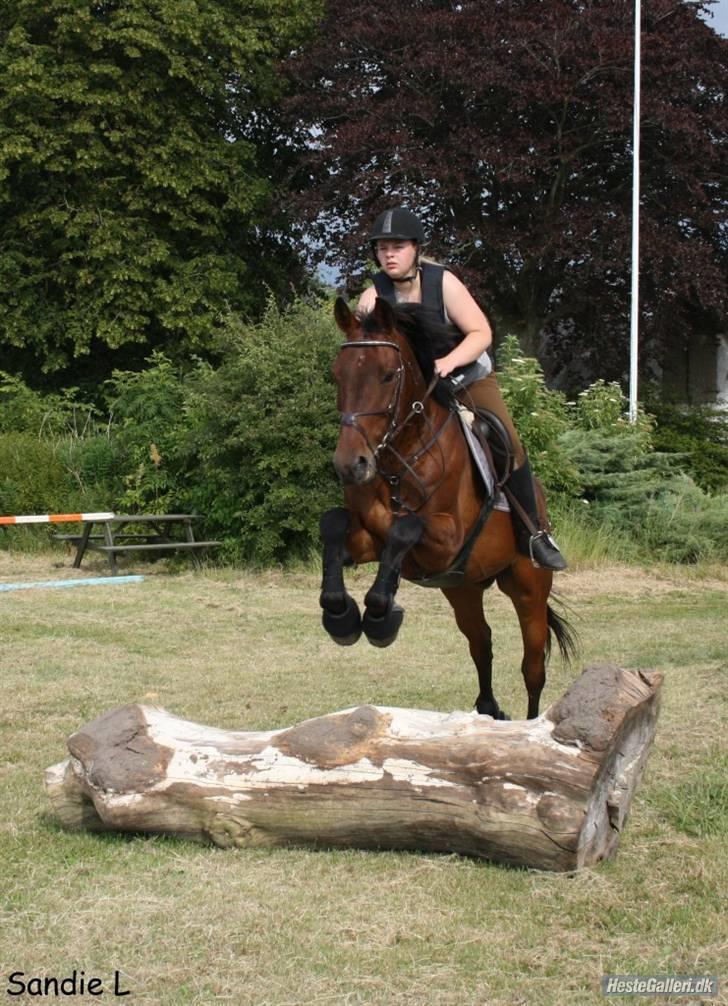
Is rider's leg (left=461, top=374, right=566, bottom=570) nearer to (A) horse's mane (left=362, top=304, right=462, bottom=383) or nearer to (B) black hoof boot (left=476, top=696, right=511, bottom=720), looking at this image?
(A) horse's mane (left=362, top=304, right=462, bottom=383)

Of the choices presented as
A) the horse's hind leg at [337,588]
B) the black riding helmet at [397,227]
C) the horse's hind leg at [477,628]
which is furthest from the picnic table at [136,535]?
the black riding helmet at [397,227]

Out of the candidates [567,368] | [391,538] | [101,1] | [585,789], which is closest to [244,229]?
[101,1]

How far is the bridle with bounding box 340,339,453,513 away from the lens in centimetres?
505

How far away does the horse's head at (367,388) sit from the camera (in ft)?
16.2

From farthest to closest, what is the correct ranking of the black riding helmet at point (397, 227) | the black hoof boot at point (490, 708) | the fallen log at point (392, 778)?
the black hoof boot at point (490, 708) → the black riding helmet at point (397, 227) → the fallen log at point (392, 778)

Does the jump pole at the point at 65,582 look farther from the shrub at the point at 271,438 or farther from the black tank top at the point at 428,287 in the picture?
the black tank top at the point at 428,287

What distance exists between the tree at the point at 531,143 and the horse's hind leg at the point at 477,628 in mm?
Answer: 14644

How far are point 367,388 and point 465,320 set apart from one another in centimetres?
85

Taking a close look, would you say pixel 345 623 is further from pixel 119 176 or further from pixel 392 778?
pixel 119 176

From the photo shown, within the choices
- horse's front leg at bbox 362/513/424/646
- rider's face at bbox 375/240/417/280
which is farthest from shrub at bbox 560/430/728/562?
horse's front leg at bbox 362/513/424/646

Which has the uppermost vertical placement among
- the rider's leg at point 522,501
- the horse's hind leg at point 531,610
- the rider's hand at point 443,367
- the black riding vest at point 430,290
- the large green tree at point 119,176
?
the large green tree at point 119,176

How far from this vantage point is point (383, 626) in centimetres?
511

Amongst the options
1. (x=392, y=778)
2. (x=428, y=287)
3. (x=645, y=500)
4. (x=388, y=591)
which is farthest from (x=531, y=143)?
(x=392, y=778)

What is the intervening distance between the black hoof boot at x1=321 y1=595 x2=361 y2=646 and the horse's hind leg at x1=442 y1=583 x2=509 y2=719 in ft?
4.66
